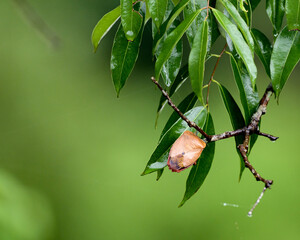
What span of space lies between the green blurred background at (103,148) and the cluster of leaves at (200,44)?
4.63 feet

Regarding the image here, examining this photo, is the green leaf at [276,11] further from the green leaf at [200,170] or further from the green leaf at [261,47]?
the green leaf at [200,170]

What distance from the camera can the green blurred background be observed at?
218 cm

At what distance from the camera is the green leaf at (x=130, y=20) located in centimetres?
58

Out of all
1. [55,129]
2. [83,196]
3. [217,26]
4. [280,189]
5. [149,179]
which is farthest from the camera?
[55,129]

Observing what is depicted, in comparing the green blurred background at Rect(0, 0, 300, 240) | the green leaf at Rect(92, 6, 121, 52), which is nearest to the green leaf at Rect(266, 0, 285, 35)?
the green leaf at Rect(92, 6, 121, 52)

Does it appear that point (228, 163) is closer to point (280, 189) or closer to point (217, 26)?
point (280, 189)

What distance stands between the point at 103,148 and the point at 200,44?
202cm

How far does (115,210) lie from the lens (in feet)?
7.91

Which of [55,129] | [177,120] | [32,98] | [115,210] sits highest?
[177,120]

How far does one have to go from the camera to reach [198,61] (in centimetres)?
53

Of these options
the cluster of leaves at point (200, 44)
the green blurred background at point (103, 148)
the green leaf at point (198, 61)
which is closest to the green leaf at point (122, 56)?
the cluster of leaves at point (200, 44)

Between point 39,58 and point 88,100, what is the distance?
39cm

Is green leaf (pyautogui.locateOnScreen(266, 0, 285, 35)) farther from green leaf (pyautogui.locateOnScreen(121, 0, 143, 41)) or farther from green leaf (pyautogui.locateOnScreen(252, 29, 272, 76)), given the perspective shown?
green leaf (pyautogui.locateOnScreen(121, 0, 143, 41))

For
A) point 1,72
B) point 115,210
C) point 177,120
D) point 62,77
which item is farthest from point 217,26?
point 1,72
